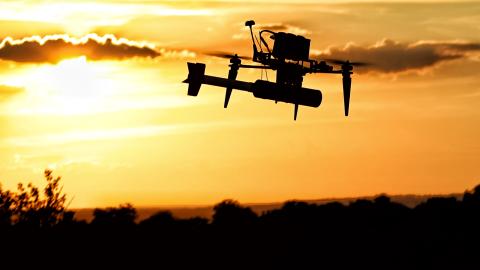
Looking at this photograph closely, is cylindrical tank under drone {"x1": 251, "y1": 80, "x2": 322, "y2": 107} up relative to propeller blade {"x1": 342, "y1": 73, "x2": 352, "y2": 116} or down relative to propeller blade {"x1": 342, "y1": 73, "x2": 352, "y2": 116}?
down

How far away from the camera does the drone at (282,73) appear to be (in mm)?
109062

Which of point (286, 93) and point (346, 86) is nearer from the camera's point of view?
point (286, 93)

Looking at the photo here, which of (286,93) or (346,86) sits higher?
(346,86)

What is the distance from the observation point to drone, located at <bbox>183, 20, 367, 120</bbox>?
109 m

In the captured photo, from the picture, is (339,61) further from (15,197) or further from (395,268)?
(395,268)

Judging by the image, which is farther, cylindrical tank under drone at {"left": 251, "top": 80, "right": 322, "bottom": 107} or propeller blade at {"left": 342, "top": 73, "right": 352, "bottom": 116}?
propeller blade at {"left": 342, "top": 73, "right": 352, "bottom": 116}

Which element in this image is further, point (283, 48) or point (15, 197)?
point (15, 197)

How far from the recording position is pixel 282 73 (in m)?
113

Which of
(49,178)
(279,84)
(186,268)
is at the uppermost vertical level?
(279,84)

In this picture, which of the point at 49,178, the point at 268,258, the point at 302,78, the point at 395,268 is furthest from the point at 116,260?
the point at 302,78

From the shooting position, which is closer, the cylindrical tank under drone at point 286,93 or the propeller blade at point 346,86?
the cylindrical tank under drone at point 286,93

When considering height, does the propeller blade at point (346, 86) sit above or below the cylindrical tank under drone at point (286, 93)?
above

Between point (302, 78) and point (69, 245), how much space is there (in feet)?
256

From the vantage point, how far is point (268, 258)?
19925cm
